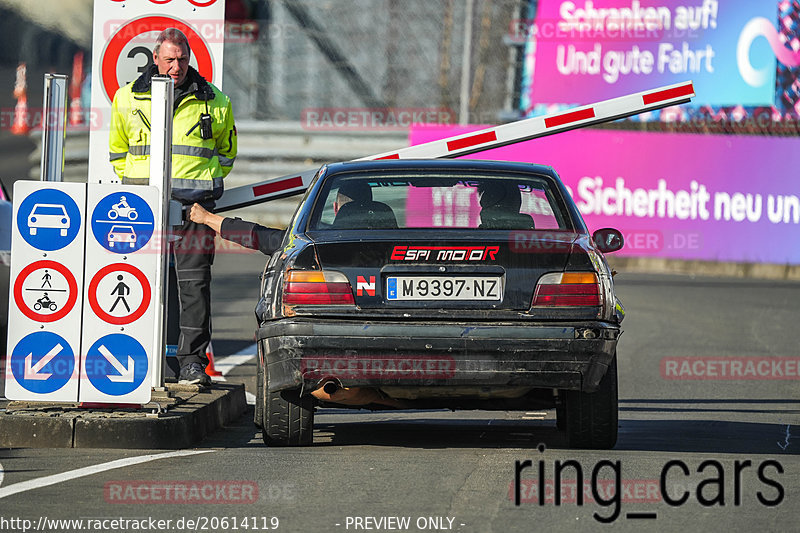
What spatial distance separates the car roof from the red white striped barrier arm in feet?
5.27

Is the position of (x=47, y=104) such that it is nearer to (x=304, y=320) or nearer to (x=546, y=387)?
(x=304, y=320)

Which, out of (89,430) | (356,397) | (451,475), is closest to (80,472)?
(89,430)

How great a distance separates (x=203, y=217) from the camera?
349 inches

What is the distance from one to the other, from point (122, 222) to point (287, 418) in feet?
4.07

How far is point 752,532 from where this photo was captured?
5.74m

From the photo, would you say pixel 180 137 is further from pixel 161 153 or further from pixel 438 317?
pixel 438 317

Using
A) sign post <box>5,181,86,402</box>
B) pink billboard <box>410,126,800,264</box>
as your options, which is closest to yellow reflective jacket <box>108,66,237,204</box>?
sign post <box>5,181,86,402</box>

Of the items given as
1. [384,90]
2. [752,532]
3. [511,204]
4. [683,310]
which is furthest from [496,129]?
[384,90]

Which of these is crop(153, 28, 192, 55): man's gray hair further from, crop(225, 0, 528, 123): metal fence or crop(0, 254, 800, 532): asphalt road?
crop(225, 0, 528, 123): metal fence

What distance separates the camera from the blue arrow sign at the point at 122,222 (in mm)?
7691

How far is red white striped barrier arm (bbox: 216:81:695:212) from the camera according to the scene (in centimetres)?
981

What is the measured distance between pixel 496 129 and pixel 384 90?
103 feet

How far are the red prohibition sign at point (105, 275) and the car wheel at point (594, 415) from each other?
2075 millimetres

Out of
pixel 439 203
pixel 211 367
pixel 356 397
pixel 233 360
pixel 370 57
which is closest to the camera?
pixel 356 397
